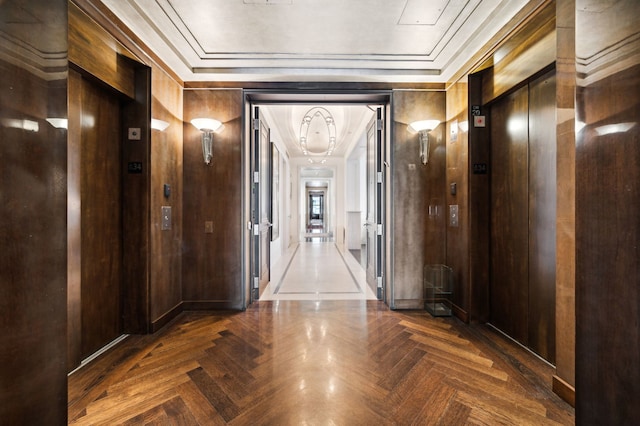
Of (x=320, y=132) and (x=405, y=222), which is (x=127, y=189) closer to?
(x=405, y=222)

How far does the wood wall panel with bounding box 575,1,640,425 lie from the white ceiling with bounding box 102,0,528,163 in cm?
145

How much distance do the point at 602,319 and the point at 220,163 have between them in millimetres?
3700

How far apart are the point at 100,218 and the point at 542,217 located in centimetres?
403

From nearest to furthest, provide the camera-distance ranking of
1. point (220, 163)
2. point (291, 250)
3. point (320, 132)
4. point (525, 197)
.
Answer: point (525, 197)
point (220, 163)
point (320, 132)
point (291, 250)

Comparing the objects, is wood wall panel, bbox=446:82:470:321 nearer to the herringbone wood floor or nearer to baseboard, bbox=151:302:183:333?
the herringbone wood floor

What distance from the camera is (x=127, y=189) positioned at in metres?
3.01

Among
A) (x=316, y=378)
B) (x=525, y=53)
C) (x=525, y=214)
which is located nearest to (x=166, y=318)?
(x=316, y=378)

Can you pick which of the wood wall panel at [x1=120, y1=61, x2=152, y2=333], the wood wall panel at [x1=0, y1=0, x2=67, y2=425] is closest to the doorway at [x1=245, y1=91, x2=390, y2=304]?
the wood wall panel at [x1=120, y1=61, x2=152, y2=333]

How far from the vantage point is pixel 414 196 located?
3809 millimetres

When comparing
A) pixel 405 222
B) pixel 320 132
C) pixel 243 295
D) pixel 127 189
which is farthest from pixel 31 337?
pixel 320 132

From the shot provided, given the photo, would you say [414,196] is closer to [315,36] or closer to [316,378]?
[315,36]

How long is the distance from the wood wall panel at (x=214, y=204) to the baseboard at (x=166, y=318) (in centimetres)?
15

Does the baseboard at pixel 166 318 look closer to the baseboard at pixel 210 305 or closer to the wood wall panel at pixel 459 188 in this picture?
the baseboard at pixel 210 305

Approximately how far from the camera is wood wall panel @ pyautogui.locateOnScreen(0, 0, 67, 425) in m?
1.24
